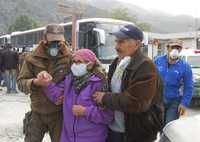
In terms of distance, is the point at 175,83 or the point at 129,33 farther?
the point at 175,83

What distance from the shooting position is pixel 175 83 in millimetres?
6852

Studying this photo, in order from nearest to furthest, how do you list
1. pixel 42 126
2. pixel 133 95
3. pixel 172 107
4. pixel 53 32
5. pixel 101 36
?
1. pixel 133 95
2. pixel 53 32
3. pixel 42 126
4. pixel 172 107
5. pixel 101 36

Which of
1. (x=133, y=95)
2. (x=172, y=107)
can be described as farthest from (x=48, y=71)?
(x=172, y=107)

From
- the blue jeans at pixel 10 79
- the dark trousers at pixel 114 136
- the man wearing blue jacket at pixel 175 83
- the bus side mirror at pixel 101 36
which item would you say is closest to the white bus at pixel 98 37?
the bus side mirror at pixel 101 36

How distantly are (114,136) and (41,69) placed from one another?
3.48 feet

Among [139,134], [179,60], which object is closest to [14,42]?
[179,60]

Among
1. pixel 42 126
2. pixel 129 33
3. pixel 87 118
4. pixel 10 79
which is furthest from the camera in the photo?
pixel 10 79

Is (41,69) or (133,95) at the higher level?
(41,69)

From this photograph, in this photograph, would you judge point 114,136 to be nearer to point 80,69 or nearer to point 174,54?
point 80,69

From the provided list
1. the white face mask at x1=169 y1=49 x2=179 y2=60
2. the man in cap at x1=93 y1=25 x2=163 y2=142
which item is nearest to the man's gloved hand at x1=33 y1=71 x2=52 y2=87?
the man in cap at x1=93 y1=25 x2=163 y2=142

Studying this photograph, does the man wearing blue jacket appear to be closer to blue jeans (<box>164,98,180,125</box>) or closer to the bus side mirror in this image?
blue jeans (<box>164,98,180,125</box>)

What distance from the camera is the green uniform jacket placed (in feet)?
16.6

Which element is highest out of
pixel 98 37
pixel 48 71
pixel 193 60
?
pixel 98 37

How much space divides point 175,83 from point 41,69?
2306mm
